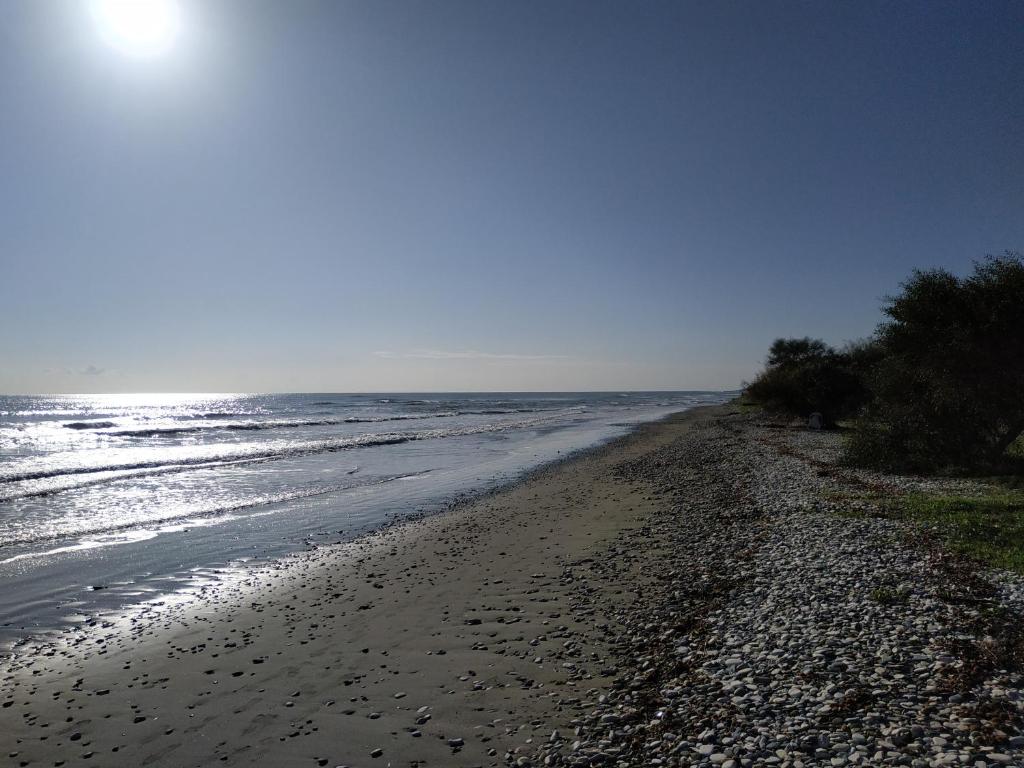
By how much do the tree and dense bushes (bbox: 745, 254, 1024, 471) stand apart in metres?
0.02

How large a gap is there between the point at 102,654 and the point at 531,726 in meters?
6.37

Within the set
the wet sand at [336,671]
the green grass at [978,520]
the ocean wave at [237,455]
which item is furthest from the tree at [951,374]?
the ocean wave at [237,455]

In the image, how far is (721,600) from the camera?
820 cm

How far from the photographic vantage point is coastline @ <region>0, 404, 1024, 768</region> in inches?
199

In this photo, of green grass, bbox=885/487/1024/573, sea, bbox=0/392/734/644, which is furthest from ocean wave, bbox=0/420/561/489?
green grass, bbox=885/487/1024/573

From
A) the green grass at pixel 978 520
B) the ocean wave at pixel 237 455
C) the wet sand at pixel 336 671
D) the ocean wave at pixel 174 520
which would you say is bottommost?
the ocean wave at pixel 237 455

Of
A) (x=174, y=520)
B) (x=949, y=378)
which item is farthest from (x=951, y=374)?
(x=174, y=520)

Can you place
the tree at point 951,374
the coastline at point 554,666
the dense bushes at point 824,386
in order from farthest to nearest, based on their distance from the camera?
the dense bushes at point 824,386 < the tree at point 951,374 < the coastline at point 554,666

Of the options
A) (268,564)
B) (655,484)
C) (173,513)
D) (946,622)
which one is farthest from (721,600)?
(173,513)

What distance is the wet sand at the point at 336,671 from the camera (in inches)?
225

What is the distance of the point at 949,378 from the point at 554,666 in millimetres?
16929

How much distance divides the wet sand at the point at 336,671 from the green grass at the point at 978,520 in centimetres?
567

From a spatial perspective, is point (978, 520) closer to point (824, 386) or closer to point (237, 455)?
point (824, 386)

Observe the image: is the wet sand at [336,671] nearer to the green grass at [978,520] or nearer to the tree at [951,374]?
the green grass at [978,520]
